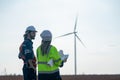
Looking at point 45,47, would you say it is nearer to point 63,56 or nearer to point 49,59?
point 49,59

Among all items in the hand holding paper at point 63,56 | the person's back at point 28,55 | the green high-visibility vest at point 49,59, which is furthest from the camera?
the person's back at point 28,55

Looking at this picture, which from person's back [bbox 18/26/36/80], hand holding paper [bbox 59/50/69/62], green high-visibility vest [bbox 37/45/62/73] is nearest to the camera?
green high-visibility vest [bbox 37/45/62/73]

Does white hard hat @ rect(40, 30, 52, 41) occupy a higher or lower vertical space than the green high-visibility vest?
higher

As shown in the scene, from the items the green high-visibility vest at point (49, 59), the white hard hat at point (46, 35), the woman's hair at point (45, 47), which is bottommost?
the green high-visibility vest at point (49, 59)

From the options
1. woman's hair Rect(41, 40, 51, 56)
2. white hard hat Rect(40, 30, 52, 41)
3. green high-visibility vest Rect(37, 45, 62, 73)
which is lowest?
green high-visibility vest Rect(37, 45, 62, 73)

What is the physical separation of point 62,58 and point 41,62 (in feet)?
1.62

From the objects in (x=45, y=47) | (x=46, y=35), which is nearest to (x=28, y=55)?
(x=45, y=47)

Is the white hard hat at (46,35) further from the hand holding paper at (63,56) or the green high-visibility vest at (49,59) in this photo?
the hand holding paper at (63,56)

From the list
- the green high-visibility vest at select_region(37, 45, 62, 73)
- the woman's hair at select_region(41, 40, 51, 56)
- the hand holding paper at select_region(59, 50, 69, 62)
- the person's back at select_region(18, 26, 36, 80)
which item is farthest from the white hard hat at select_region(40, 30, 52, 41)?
the person's back at select_region(18, 26, 36, 80)

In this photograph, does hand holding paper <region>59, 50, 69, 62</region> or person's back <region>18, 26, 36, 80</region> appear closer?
hand holding paper <region>59, 50, 69, 62</region>

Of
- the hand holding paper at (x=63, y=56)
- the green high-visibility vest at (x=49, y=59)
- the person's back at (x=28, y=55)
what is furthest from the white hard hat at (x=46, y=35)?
the person's back at (x=28, y=55)

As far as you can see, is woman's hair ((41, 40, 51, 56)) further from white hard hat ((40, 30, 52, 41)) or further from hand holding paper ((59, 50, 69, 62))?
hand holding paper ((59, 50, 69, 62))

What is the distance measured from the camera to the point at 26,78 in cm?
1159

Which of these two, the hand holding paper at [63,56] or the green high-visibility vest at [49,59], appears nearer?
the green high-visibility vest at [49,59]
